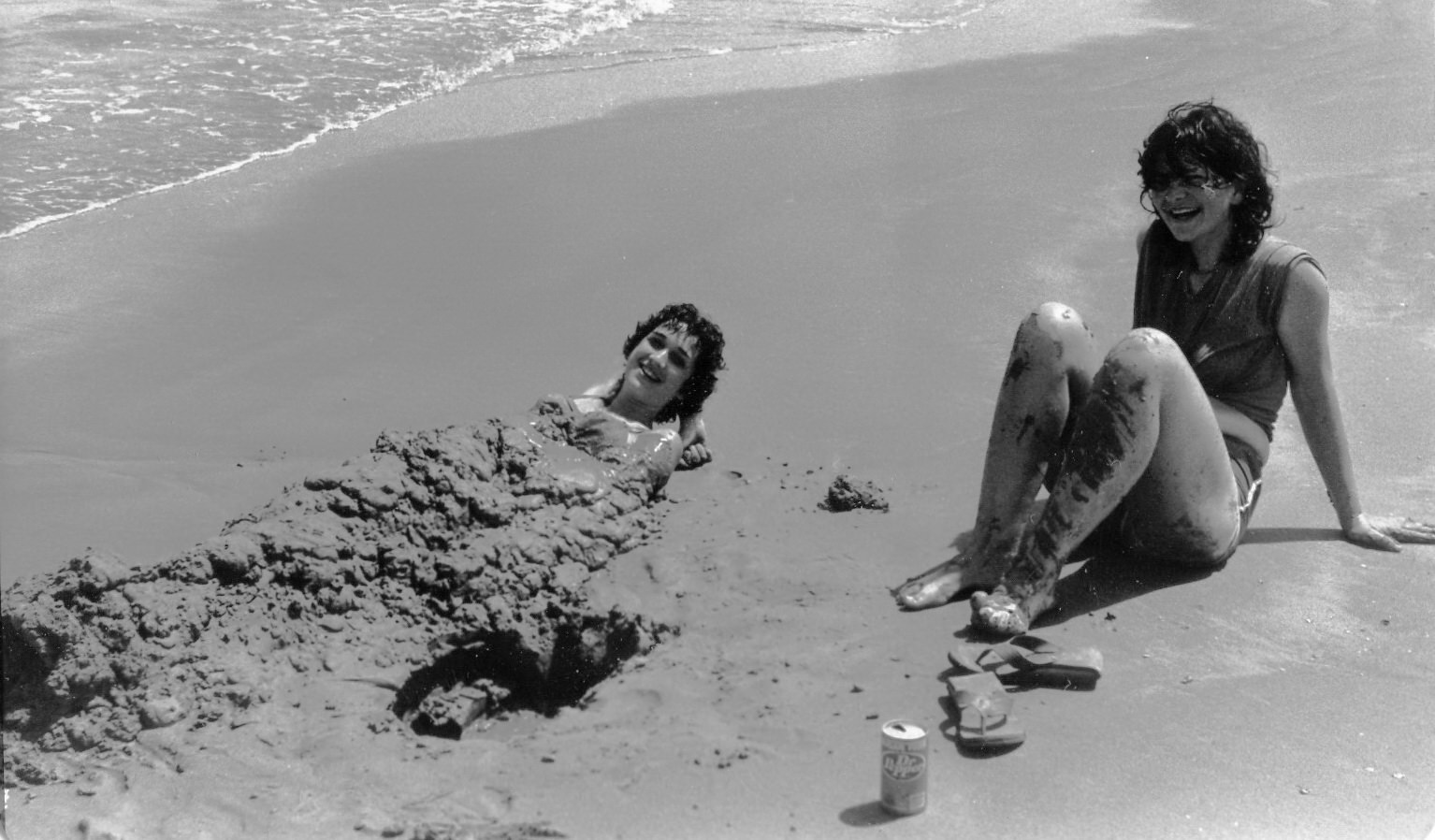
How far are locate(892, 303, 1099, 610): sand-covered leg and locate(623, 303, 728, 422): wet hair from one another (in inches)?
62.7

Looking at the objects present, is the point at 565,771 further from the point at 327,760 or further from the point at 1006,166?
the point at 1006,166

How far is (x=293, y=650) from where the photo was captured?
12.5 feet

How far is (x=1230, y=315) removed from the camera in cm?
416

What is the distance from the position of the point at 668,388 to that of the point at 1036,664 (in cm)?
222

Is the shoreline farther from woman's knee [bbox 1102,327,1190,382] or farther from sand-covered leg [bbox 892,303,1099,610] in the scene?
woman's knee [bbox 1102,327,1190,382]

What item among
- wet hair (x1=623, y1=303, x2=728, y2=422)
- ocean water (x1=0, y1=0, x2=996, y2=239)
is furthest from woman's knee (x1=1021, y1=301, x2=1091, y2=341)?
ocean water (x1=0, y1=0, x2=996, y2=239)

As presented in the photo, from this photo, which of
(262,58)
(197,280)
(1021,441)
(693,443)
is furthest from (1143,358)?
(262,58)

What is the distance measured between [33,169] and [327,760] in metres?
6.13

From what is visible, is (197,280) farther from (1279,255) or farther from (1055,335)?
(1279,255)

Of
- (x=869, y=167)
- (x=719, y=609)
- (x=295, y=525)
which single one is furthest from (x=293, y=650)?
(x=869, y=167)

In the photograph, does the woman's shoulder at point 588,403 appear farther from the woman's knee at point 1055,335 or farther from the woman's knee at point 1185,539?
the woman's knee at point 1185,539

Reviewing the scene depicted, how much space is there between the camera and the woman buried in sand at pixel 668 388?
5203 millimetres

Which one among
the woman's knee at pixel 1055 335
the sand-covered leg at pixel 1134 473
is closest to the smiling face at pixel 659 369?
the woman's knee at pixel 1055 335

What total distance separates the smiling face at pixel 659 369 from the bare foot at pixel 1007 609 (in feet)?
6.15
